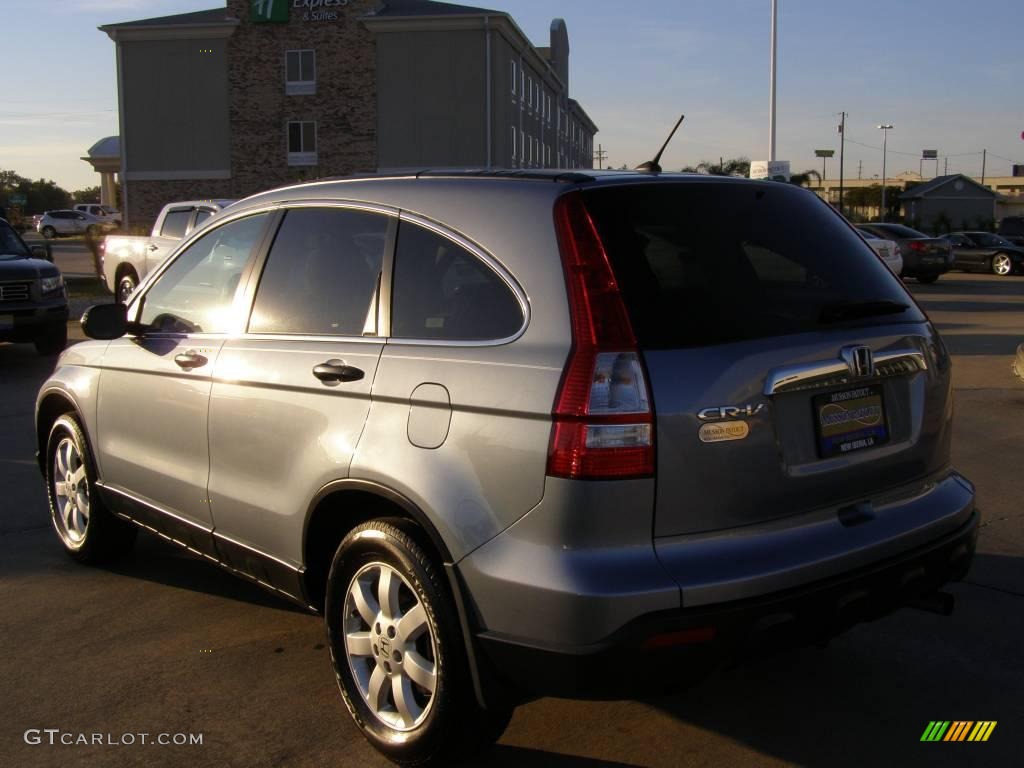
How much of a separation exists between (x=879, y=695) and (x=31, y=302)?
11672 mm

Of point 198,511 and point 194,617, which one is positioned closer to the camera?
point 198,511

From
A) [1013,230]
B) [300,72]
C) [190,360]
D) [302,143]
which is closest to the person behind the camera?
[190,360]

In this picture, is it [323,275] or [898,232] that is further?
[898,232]

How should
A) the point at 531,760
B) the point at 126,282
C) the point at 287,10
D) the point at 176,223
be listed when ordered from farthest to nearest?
the point at 287,10 → the point at 126,282 → the point at 176,223 → the point at 531,760

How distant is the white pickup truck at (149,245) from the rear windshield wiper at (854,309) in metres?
14.3

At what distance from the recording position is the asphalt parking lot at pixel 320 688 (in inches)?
140

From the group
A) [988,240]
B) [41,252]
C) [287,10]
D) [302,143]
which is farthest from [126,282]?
[287,10]

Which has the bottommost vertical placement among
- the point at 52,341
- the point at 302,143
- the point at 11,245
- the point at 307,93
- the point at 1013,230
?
the point at 52,341

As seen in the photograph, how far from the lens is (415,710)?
11.0 feet

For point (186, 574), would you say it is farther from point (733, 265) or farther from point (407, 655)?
point (733, 265)

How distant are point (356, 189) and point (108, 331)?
1.60m

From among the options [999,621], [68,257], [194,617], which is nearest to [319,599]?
[194,617]

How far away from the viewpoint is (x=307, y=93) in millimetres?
48062

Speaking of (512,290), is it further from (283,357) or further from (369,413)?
(283,357)
